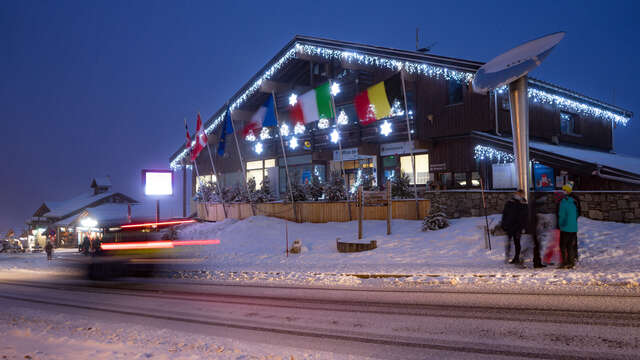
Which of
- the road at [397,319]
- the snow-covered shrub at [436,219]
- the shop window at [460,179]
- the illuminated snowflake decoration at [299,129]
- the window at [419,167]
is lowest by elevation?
the road at [397,319]

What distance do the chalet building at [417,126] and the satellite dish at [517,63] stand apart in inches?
185

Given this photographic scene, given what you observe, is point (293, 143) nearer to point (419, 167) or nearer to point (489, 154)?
point (419, 167)

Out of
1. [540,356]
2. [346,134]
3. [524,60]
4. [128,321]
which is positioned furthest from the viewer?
[346,134]

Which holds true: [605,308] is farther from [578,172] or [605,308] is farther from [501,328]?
[578,172]

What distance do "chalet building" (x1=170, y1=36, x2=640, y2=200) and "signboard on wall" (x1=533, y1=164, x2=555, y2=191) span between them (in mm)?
48

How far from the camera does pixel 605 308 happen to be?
6641 millimetres

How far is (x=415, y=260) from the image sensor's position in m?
13.5

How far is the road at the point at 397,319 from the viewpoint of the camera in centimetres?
521

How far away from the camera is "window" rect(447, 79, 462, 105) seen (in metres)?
23.0

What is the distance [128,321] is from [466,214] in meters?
14.0

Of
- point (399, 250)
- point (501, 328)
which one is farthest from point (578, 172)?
point (501, 328)

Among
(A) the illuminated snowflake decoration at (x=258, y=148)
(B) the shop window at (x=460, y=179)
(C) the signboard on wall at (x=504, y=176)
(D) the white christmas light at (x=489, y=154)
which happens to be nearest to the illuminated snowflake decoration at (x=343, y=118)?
(A) the illuminated snowflake decoration at (x=258, y=148)

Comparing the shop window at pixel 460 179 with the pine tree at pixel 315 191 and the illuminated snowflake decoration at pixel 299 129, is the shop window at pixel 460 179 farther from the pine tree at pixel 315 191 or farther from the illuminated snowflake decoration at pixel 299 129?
the illuminated snowflake decoration at pixel 299 129

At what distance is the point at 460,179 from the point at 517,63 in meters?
10.0
